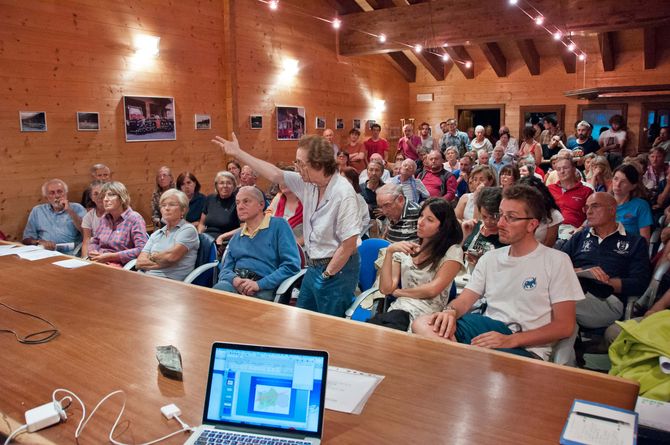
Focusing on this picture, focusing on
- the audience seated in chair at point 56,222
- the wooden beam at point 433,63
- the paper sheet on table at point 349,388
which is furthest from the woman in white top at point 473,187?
the wooden beam at point 433,63

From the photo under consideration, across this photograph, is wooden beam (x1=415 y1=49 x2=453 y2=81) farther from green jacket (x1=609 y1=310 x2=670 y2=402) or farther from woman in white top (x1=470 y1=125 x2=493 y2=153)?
green jacket (x1=609 y1=310 x2=670 y2=402)

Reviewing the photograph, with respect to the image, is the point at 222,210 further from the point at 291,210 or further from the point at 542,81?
the point at 542,81

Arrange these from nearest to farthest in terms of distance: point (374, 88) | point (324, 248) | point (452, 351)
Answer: point (452, 351)
point (324, 248)
point (374, 88)

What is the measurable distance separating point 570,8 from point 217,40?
17.1 feet

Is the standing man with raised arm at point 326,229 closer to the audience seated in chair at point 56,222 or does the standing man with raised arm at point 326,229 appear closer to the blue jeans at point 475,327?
the blue jeans at point 475,327

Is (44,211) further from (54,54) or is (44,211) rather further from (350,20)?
(350,20)

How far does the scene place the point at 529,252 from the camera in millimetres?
2314

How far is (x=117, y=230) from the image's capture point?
4.05 metres

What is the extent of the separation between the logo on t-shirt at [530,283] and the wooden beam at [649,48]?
9.44m

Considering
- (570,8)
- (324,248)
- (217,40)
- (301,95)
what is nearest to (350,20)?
(301,95)

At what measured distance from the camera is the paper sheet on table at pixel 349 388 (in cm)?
146

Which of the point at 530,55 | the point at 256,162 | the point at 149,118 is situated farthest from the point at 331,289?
the point at 530,55

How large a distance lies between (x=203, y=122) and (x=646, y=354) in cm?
671

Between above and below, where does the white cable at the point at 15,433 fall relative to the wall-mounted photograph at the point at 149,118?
below
